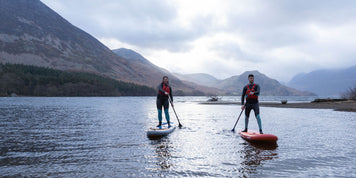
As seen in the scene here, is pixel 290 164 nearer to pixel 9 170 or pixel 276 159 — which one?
pixel 276 159

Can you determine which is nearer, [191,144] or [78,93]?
[191,144]

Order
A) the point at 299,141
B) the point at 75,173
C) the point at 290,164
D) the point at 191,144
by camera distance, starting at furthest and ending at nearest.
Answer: the point at 299,141
the point at 191,144
the point at 290,164
the point at 75,173

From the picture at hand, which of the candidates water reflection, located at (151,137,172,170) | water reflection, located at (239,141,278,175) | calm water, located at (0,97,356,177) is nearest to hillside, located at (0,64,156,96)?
calm water, located at (0,97,356,177)

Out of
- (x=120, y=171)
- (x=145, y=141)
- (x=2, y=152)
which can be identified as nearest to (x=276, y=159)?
(x=120, y=171)

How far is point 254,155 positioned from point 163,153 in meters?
4.49

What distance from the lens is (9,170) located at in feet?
27.6

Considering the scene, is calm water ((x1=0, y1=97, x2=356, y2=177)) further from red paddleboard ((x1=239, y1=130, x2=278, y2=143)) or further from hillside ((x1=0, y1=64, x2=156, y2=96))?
hillside ((x1=0, y1=64, x2=156, y2=96))

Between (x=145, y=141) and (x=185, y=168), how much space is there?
6214 millimetres

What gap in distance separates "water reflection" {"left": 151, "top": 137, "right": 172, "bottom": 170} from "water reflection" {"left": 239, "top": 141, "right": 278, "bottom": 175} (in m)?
3.02

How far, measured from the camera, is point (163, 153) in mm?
11469

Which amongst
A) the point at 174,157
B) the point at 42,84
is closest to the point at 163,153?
the point at 174,157

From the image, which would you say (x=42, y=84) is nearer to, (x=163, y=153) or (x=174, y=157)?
(x=163, y=153)

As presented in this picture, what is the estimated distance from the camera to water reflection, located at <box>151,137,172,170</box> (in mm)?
9344

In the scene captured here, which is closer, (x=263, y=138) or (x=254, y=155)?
(x=254, y=155)
